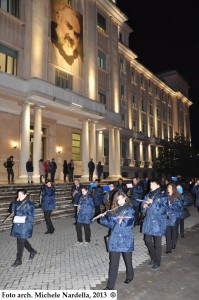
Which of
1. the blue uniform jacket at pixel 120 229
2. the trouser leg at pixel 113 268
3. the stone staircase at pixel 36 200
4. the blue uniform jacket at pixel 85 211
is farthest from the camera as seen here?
the stone staircase at pixel 36 200

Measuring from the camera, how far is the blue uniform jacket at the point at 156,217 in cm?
630

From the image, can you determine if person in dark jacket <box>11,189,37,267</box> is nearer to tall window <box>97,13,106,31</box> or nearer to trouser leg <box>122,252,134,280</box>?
trouser leg <box>122,252,134,280</box>

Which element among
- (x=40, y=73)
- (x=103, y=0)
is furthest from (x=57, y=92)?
(x=103, y=0)

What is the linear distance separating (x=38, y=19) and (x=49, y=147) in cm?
1069

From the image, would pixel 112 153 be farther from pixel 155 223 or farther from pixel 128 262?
pixel 128 262

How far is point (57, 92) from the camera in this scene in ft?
66.4

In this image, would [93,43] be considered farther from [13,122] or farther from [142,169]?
[142,169]

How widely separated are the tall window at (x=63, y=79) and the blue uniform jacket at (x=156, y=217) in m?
18.3

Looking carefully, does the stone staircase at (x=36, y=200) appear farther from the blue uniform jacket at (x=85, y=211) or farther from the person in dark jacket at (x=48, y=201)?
the blue uniform jacket at (x=85, y=211)

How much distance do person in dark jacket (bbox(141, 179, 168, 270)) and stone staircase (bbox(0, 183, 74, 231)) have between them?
696cm

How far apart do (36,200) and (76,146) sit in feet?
45.9

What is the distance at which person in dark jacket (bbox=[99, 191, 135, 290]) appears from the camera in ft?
16.2

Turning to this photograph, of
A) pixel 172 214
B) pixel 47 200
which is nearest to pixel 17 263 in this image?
pixel 47 200

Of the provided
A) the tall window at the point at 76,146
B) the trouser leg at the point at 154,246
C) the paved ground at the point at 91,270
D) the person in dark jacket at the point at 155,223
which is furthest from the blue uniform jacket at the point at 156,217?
the tall window at the point at 76,146
